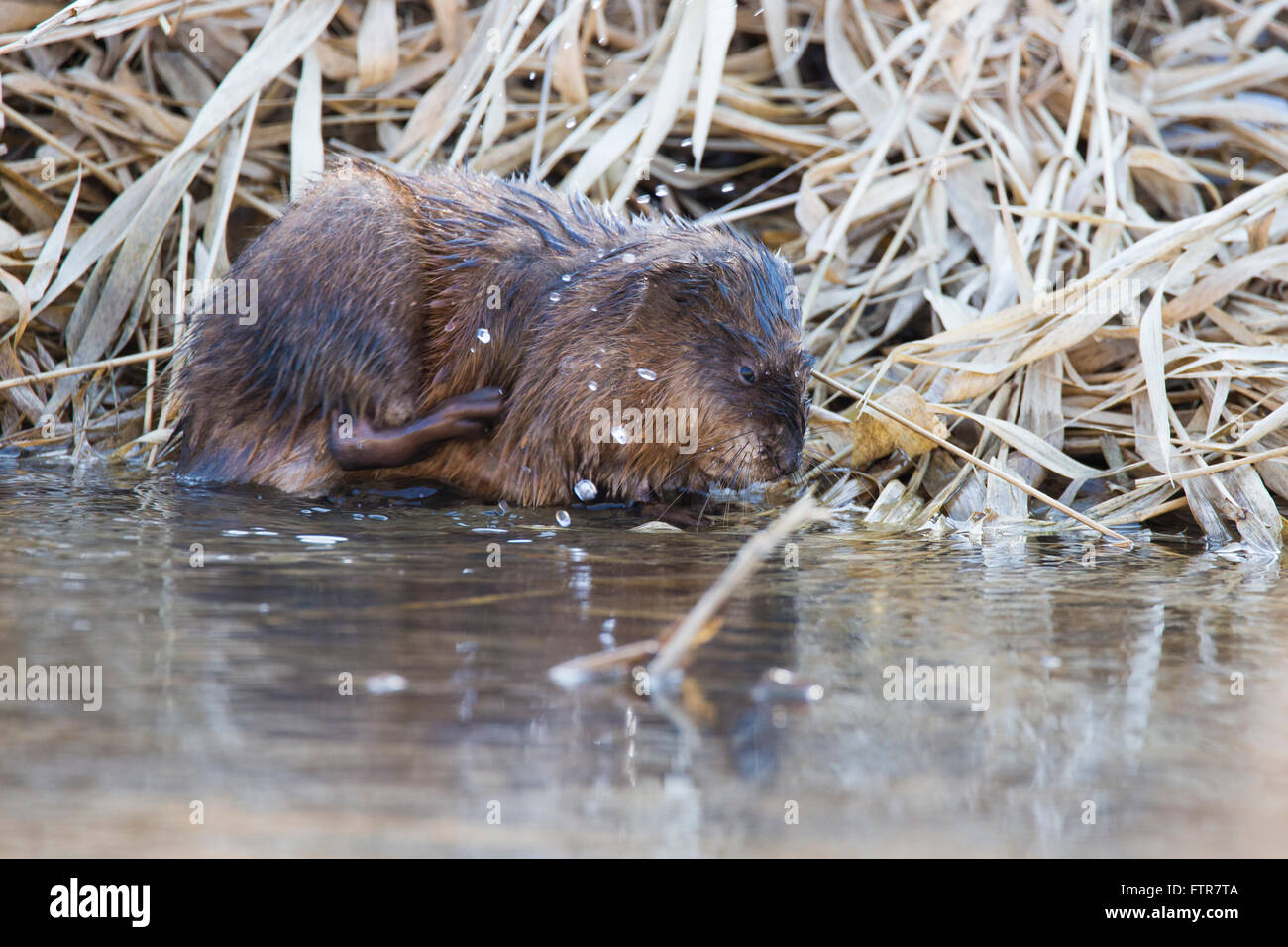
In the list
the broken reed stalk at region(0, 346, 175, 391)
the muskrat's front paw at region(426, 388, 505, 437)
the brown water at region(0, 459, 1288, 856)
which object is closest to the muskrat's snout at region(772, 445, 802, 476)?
the brown water at region(0, 459, 1288, 856)

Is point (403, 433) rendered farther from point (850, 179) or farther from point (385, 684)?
point (850, 179)

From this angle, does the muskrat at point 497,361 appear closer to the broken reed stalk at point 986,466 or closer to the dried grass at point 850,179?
the broken reed stalk at point 986,466

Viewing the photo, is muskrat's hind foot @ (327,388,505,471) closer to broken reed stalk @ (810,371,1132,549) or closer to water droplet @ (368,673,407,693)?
broken reed stalk @ (810,371,1132,549)

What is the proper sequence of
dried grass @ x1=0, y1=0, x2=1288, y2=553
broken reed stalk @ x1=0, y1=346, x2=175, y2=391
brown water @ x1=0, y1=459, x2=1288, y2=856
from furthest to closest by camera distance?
1. broken reed stalk @ x1=0, y1=346, x2=175, y2=391
2. dried grass @ x1=0, y1=0, x2=1288, y2=553
3. brown water @ x1=0, y1=459, x2=1288, y2=856

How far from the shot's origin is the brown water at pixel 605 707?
64.4 inches

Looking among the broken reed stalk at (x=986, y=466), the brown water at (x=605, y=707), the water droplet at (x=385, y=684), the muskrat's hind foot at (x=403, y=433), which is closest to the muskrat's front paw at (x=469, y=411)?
the muskrat's hind foot at (x=403, y=433)

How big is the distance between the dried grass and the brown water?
90 centimetres

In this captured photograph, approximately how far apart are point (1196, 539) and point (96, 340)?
3517 millimetres

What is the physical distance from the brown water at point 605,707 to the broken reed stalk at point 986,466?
12 cm

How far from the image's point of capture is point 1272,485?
3795 mm

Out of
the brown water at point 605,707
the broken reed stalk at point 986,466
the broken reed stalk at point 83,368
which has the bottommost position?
the brown water at point 605,707

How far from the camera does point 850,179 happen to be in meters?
5.10

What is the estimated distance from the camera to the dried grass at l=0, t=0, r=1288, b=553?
13.5ft
